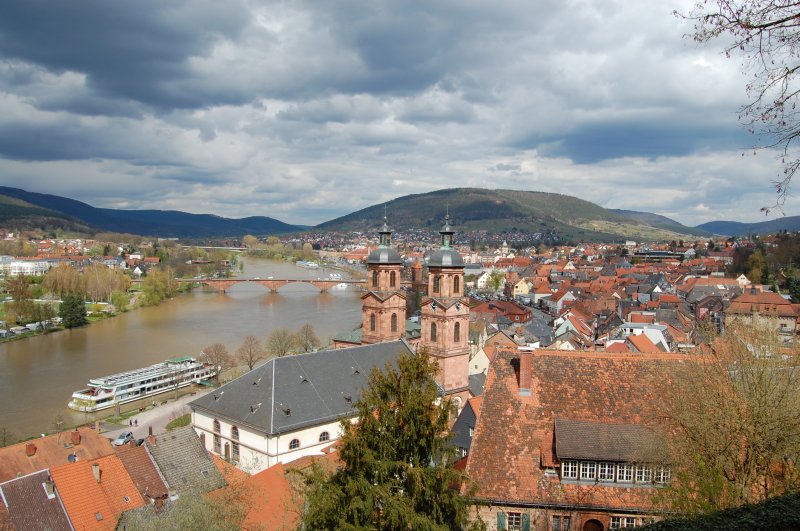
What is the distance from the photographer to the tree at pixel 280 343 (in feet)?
146

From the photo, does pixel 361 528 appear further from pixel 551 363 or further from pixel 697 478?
pixel 551 363

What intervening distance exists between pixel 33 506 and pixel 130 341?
3975 centimetres

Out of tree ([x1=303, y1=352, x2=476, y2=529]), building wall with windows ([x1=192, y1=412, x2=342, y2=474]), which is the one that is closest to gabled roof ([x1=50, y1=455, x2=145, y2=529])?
building wall with windows ([x1=192, y1=412, x2=342, y2=474])

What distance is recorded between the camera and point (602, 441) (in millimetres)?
12125

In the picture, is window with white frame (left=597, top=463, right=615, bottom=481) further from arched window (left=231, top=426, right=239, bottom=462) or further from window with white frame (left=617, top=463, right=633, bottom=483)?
arched window (left=231, top=426, right=239, bottom=462)

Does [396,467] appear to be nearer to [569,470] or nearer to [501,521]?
[501,521]

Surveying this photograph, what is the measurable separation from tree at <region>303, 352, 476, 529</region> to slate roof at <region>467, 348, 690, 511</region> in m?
3.28

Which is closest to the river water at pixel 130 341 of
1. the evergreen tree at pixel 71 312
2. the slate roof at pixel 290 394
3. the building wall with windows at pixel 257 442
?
the evergreen tree at pixel 71 312

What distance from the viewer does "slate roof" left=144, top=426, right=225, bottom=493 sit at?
1891 cm

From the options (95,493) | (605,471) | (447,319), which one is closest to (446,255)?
(447,319)

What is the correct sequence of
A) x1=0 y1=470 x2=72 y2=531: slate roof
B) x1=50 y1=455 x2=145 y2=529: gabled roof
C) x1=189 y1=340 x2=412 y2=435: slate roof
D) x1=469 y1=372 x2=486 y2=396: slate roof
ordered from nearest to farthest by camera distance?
1. x1=0 y1=470 x2=72 y2=531: slate roof
2. x1=50 y1=455 x2=145 y2=529: gabled roof
3. x1=189 y1=340 x2=412 y2=435: slate roof
4. x1=469 y1=372 x2=486 y2=396: slate roof

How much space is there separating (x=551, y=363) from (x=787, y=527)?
766 cm

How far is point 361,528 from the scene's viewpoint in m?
8.48

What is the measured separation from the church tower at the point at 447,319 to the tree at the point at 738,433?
61.2 ft
